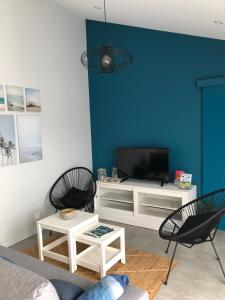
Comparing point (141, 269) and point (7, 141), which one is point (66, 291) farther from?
point (7, 141)

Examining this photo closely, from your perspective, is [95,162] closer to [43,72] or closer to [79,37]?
[43,72]

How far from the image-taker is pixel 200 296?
2283mm

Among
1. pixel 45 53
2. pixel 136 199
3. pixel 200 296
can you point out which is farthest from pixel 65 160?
pixel 200 296

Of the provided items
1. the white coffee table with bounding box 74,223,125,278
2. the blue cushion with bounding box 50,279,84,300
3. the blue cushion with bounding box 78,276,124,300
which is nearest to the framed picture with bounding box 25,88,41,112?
the white coffee table with bounding box 74,223,125,278

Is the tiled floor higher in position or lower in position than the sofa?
lower

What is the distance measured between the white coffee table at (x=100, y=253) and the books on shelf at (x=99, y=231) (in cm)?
4

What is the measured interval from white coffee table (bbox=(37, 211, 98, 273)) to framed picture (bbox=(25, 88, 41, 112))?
57.7 inches

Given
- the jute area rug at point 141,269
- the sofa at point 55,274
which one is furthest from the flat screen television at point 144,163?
the sofa at point 55,274

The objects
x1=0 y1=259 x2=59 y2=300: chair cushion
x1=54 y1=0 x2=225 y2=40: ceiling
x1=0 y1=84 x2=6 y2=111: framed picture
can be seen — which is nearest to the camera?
x1=0 y1=259 x2=59 y2=300: chair cushion

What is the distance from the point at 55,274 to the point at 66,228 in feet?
2.82

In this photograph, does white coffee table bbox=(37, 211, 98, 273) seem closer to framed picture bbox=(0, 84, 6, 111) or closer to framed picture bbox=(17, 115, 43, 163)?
framed picture bbox=(17, 115, 43, 163)

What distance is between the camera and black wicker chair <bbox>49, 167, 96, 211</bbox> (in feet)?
12.4

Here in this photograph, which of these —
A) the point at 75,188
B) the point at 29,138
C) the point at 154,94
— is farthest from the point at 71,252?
the point at 154,94

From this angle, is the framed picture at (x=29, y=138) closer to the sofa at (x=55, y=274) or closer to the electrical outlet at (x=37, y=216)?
the electrical outlet at (x=37, y=216)
